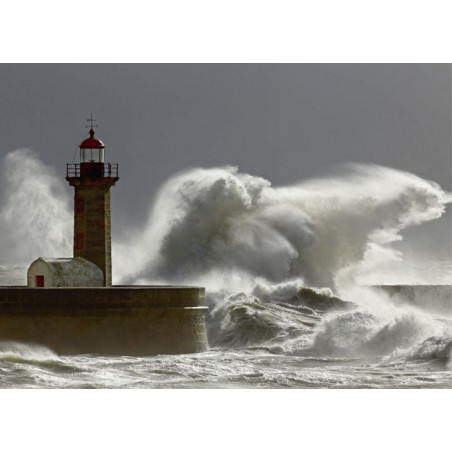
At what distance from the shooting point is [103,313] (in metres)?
20.3

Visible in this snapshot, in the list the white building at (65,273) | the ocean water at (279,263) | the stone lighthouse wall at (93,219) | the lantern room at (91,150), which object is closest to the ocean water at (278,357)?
the ocean water at (279,263)

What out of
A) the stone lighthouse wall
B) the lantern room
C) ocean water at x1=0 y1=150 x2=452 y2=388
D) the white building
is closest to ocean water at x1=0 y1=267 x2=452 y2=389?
ocean water at x1=0 y1=150 x2=452 y2=388

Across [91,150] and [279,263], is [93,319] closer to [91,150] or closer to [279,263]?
[91,150]

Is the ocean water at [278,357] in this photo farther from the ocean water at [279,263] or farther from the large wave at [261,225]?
the large wave at [261,225]

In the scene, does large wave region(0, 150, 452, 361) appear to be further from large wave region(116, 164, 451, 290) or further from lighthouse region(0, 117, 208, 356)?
lighthouse region(0, 117, 208, 356)

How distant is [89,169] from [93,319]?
2418mm

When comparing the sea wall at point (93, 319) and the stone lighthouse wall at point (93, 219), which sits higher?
the stone lighthouse wall at point (93, 219)

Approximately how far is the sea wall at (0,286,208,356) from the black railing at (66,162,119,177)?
1.94m

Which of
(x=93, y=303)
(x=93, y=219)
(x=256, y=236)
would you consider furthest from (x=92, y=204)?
(x=256, y=236)

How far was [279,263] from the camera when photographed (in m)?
27.9

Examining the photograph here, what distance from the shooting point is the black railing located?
2161 centimetres

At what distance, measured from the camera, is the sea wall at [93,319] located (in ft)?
65.7

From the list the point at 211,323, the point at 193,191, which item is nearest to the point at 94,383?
the point at 211,323

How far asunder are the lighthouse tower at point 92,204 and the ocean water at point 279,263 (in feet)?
6.59
